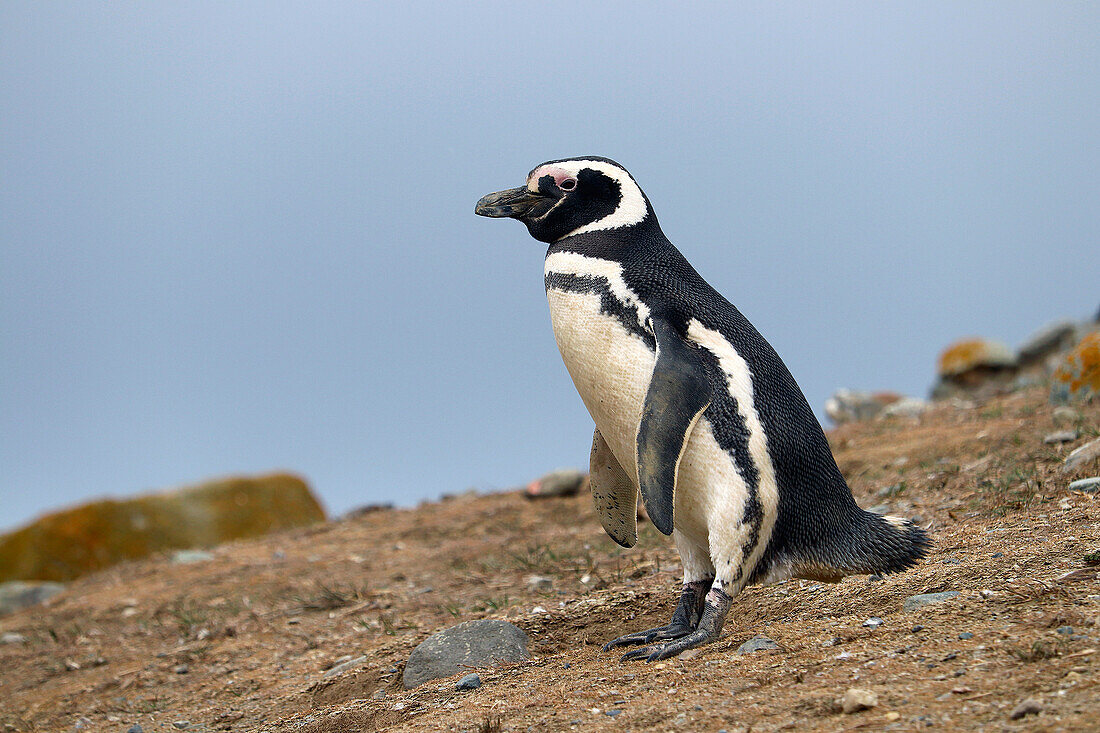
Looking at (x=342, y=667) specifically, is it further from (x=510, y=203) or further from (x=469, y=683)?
(x=510, y=203)

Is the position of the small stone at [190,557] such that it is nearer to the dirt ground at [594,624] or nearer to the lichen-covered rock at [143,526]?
the dirt ground at [594,624]

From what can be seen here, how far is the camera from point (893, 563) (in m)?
3.70

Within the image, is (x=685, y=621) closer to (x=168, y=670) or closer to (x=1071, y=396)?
(x=168, y=670)

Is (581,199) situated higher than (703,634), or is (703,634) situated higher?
(581,199)

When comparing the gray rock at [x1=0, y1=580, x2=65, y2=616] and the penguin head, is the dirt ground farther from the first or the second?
the penguin head

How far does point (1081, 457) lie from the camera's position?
16.6 ft

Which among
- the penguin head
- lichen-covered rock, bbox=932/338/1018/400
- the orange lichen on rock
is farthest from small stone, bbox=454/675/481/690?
the orange lichen on rock

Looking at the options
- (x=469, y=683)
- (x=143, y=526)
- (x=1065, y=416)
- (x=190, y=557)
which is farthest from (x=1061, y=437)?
(x=143, y=526)

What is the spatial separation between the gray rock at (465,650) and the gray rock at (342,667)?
0.52 m

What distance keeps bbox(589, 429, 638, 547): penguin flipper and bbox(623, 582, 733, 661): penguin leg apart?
29.7 inches

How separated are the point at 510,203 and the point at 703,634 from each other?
2047 mm

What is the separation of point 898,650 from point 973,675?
351 mm

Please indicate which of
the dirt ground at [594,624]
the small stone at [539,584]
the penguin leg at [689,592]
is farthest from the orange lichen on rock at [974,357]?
the penguin leg at [689,592]

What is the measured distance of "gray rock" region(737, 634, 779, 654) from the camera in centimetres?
327
